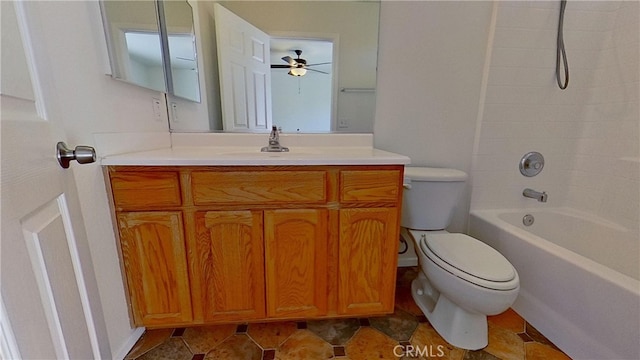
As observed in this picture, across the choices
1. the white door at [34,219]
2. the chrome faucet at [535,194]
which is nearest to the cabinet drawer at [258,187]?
the white door at [34,219]

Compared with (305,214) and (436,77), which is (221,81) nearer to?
(305,214)

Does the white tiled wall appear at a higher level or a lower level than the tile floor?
higher

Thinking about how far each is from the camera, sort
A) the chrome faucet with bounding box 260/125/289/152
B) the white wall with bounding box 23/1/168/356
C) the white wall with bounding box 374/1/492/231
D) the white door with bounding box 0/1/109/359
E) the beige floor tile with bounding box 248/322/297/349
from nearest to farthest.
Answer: the white door with bounding box 0/1/109/359 → the white wall with bounding box 23/1/168/356 → the beige floor tile with bounding box 248/322/297/349 → the chrome faucet with bounding box 260/125/289/152 → the white wall with bounding box 374/1/492/231

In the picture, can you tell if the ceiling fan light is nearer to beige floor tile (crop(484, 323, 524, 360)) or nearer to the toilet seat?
the toilet seat

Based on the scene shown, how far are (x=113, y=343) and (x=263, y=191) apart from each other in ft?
2.73

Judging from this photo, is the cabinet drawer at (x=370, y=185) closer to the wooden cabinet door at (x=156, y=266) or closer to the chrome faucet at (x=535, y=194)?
the wooden cabinet door at (x=156, y=266)

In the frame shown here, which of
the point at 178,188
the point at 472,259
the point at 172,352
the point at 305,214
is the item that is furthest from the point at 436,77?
the point at 172,352

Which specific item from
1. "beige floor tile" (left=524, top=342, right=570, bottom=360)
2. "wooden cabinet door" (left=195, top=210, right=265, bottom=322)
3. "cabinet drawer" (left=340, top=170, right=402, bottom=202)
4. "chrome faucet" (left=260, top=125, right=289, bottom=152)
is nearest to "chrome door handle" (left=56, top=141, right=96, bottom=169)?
"wooden cabinet door" (left=195, top=210, right=265, bottom=322)

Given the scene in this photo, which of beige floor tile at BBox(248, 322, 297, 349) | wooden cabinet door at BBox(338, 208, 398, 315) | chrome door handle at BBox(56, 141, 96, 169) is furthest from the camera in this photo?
beige floor tile at BBox(248, 322, 297, 349)

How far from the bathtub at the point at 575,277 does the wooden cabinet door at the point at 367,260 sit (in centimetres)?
73

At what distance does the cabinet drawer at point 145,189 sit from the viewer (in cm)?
102

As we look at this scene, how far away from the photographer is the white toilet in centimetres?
108

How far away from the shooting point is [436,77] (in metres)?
1.60

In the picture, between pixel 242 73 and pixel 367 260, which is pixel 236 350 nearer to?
pixel 367 260
